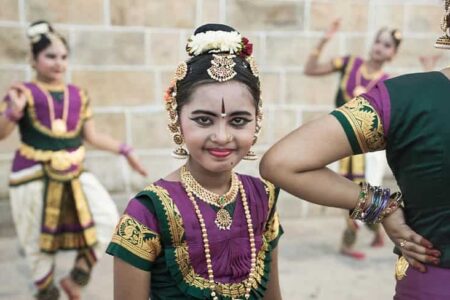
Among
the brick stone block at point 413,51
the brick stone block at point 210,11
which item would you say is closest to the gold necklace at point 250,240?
the brick stone block at point 210,11

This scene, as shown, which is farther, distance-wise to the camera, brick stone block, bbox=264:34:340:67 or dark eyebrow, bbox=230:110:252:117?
brick stone block, bbox=264:34:340:67

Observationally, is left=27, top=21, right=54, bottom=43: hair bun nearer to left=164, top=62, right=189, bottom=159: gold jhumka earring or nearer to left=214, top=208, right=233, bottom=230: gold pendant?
left=164, top=62, right=189, bottom=159: gold jhumka earring

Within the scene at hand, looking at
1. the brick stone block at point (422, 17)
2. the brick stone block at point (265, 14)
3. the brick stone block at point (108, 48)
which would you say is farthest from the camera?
the brick stone block at point (422, 17)

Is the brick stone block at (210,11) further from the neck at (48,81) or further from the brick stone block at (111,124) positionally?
the neck at (48,81)

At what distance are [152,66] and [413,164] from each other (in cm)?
439

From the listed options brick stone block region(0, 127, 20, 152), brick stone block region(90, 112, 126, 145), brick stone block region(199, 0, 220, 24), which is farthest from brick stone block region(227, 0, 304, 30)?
brick stone block region(0, 127, 20, 152)

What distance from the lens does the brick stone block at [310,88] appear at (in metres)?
6.14

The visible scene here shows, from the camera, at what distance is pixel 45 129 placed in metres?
3.61

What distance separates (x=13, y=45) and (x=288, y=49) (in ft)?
9.28

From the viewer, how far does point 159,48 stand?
221 inches

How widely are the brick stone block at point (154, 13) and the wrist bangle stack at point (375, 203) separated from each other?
14.1 ft

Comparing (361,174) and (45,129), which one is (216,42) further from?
(361,174)

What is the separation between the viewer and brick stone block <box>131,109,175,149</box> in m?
5.64

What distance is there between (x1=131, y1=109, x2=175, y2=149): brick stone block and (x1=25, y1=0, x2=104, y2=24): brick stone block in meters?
1.04
